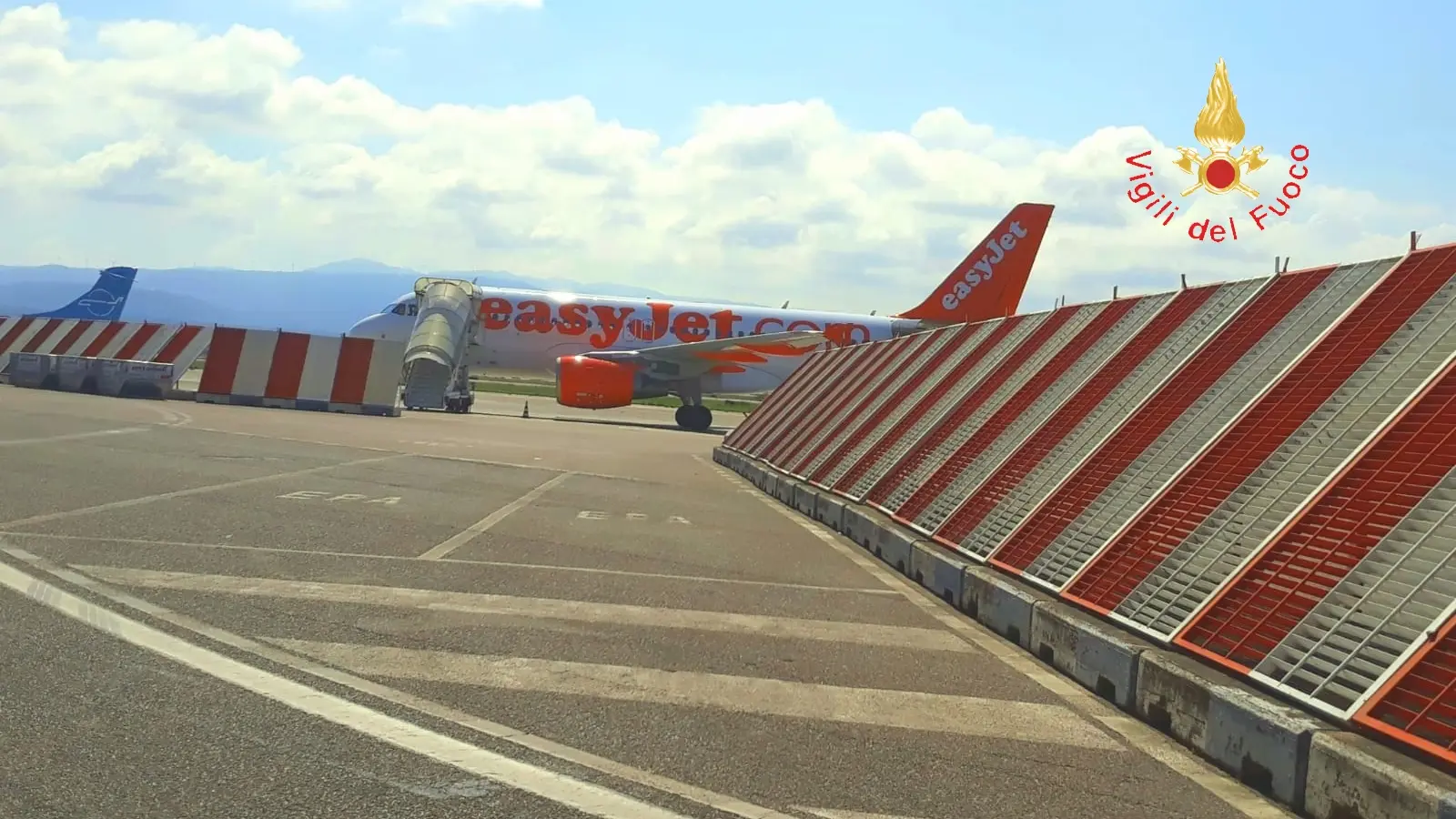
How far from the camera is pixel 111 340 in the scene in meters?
32.0

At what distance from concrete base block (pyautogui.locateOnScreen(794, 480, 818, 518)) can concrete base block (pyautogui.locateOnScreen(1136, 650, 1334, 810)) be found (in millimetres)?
8743

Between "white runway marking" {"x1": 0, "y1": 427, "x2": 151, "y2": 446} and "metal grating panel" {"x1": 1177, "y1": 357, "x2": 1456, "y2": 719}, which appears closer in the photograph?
"metal grating panel" {"x1": 1177, "y1": 357, "x2": 1456, "y2": 719}

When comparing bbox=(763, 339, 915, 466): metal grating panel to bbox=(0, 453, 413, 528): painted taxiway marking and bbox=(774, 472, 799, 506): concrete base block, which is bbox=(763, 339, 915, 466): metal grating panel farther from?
bbox=(0, 453, 413, 528): painted taxiway marking

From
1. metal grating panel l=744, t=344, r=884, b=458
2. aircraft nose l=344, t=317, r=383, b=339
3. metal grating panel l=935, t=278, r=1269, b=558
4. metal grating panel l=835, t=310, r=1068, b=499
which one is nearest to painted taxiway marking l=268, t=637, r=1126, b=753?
metal grating panel l=935, t=278, r=1269, b=558

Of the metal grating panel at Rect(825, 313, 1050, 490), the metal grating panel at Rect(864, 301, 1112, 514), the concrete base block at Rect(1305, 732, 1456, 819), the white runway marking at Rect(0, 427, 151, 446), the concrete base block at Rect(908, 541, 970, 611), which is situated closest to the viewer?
the concrete base block at Rect(1305, 732, 1456, 819)

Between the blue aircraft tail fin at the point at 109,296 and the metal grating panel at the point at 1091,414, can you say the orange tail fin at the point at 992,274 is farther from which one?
the blue aircraft tail fin at the point at 109,296

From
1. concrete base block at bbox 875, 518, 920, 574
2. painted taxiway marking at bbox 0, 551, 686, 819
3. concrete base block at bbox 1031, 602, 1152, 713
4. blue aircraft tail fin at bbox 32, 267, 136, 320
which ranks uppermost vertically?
blue aircraft tail fin at bbox 32, 267, 136, 320

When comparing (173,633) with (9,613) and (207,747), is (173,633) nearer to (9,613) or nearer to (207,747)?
(9,613)

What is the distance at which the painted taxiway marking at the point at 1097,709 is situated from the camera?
447 centimetres

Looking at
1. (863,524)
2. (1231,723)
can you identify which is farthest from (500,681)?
(863,524)

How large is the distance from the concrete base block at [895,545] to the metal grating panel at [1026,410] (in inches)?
7.7

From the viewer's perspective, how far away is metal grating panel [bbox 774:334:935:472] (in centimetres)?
1727

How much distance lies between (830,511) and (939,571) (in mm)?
4490

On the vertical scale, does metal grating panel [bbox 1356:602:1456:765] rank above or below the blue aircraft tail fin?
below
